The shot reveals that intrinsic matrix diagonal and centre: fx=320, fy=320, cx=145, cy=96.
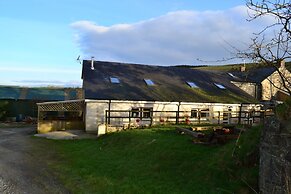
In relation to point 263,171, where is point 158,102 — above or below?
above

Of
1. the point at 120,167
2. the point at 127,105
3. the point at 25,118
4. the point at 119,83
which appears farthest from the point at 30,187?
the point at 25,118

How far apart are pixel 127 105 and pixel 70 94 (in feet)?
60.3

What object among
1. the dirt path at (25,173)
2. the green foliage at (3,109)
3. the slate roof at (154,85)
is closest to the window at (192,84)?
the slate roof at (154,85)

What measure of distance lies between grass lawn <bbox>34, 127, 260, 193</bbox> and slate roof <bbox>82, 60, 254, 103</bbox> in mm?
10726

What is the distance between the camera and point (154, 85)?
2927 cm

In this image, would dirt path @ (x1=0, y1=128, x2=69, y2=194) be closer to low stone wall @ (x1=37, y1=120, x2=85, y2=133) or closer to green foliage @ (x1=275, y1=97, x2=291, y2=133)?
green foliage @ (x1=275, y1=97, x2=291, y2=133)

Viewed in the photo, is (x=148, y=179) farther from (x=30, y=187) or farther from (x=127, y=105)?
(x=127, y=105)

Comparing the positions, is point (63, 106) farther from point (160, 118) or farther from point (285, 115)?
point (285, 115)

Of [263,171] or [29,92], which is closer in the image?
[263,171]

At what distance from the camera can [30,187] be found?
995 cm

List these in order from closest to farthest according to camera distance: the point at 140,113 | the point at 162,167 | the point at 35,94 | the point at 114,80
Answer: the point at 162,167
the point at 140,113
the point at 114,80
the point at 35,94

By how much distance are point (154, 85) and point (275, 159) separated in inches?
917

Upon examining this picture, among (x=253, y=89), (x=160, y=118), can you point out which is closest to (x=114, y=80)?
(x=160, y=118)

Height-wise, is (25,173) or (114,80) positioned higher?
(114,80)
